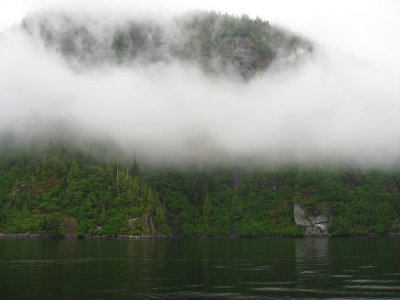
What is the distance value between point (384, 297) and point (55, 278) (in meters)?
35.1

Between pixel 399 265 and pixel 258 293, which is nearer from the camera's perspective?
pixel 258 293

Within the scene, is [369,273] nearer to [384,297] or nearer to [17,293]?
[384,297]

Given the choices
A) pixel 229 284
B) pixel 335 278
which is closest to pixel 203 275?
pixel 229 284

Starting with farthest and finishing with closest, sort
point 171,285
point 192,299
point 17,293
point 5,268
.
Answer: point 5,268
point 171,285
point 17,293
point 192,299

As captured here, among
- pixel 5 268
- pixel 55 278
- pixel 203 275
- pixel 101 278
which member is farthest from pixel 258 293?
pixel 5 268

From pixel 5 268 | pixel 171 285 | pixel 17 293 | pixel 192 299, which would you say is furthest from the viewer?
pixel 5 268

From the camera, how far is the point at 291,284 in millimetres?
41094

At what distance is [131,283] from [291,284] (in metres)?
17.4

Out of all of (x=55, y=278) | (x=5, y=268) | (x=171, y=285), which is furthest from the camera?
(x=5, y=268)

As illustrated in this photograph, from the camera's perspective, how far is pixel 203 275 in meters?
48.8

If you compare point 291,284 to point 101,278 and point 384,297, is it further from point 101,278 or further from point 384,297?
point 101,278

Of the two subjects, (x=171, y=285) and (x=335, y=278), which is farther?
(x=335, y=278)

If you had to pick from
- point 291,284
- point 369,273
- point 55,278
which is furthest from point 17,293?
point 369,273

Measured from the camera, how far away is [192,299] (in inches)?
1300
